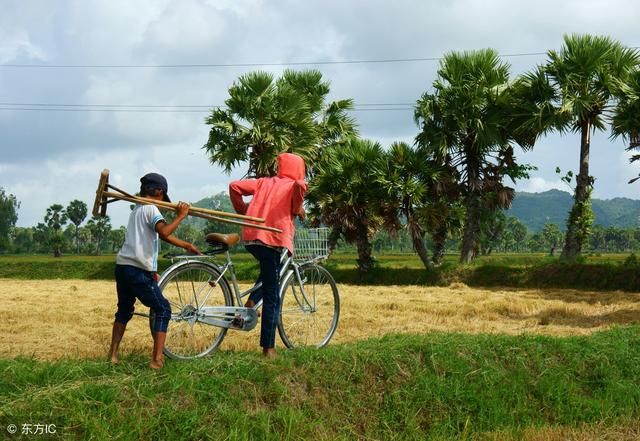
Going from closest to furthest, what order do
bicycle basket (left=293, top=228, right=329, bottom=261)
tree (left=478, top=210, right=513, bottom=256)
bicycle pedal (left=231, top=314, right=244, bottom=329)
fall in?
bicycle pedal (left=231, top=314, right=244, bottom=329) < bicycle basket (left=293, top=228, right=329, bottom=261) < tree (left=478, top=210, right=513, bottom=256)

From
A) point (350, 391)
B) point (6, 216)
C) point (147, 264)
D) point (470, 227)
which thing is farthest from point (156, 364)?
point (6, 216)

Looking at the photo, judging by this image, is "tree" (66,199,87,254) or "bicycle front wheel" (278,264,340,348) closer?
"bicycle front wheel" (278,264,340,348)

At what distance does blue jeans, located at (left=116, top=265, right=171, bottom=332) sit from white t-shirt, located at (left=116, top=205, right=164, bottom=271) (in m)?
0.06

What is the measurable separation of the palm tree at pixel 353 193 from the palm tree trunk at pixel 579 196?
19.6 ft

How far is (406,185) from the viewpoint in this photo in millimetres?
22484

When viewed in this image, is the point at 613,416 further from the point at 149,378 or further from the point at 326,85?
the point at 326,85

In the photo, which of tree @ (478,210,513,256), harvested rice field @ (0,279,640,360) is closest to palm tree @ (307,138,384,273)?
tree @ (478,210,513,256)

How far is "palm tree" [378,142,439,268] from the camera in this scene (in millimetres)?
22453

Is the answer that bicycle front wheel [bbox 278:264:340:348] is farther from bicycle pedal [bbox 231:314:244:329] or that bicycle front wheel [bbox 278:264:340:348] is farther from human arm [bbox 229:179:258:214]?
human arm [bbox 229:179:258:214]

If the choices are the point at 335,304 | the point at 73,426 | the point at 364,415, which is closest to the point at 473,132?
the point at 335,304

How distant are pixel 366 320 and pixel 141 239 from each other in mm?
5843

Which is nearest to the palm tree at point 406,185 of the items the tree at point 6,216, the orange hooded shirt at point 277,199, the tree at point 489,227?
the tree at point 489,227

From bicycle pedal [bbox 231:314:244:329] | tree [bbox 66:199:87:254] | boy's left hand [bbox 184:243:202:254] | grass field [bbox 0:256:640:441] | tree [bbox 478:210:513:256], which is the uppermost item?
tree [bbox 66:199:87:254]

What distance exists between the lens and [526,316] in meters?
11.7
